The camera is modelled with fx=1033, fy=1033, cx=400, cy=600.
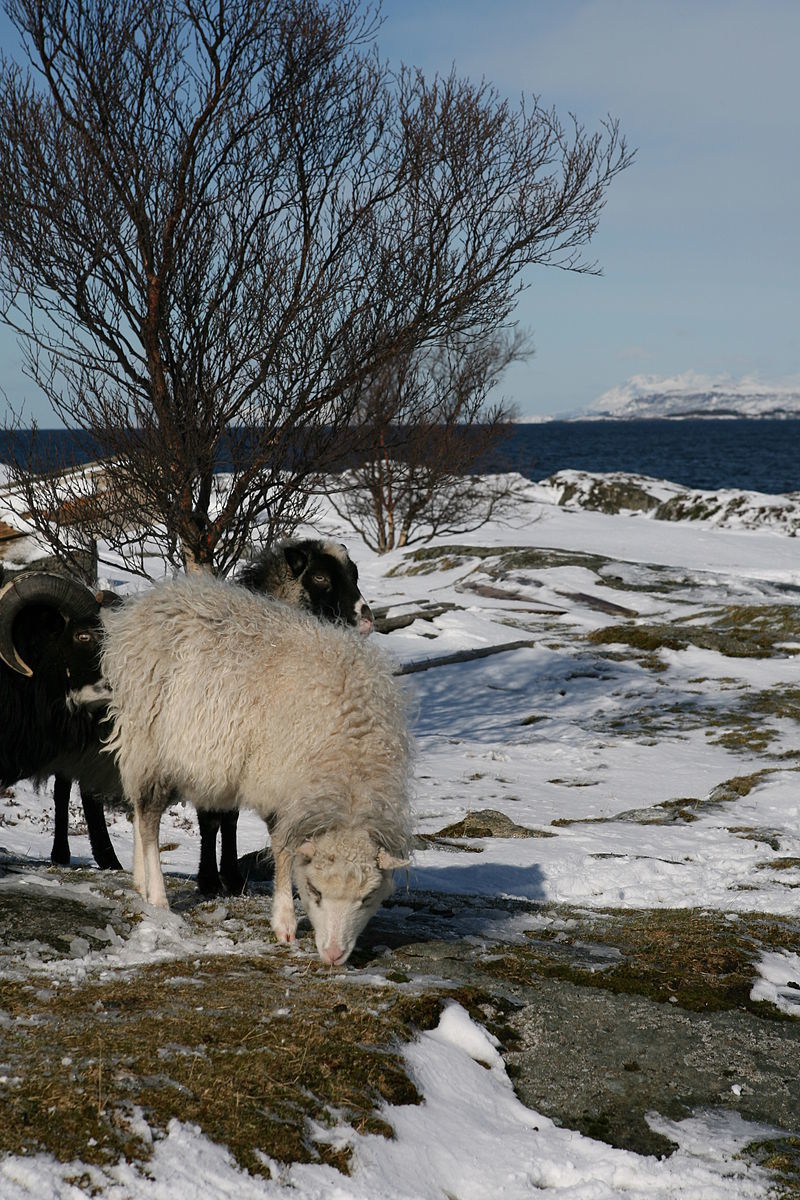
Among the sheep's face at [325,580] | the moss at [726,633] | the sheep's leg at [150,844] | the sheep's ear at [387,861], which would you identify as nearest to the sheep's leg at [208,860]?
the sheep's leg at [150,844]

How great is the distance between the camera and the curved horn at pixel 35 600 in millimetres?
6645

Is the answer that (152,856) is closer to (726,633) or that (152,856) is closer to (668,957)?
(668,957)

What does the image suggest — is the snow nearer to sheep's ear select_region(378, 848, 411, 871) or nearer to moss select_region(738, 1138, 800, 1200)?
moss select_region(738, 1138, 800, 1200)

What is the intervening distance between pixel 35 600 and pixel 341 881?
2991 millimetres

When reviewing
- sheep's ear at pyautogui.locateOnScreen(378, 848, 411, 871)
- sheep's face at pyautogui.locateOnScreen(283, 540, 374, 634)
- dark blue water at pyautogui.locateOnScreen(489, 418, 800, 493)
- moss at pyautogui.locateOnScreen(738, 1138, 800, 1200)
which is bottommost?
moss at pyautogui.locateOnScreen(738, 1138, 800, 1200)

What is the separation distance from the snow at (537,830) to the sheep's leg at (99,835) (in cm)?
53

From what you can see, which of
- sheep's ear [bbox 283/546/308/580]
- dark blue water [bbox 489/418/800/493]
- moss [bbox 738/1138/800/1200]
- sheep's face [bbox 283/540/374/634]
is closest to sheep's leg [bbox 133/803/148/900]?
sheep's face [bbox 283/540/374/634]

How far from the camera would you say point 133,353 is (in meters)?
9.53

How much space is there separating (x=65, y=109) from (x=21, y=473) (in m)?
3.16

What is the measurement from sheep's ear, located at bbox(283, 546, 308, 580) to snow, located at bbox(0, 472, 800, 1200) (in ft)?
5.04

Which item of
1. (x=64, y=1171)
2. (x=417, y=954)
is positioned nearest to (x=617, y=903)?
(x=417, y=954)

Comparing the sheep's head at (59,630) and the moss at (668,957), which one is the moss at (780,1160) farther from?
the sheep's head at (59,630)

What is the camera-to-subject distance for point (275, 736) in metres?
5.80

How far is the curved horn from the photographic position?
21.8ft
